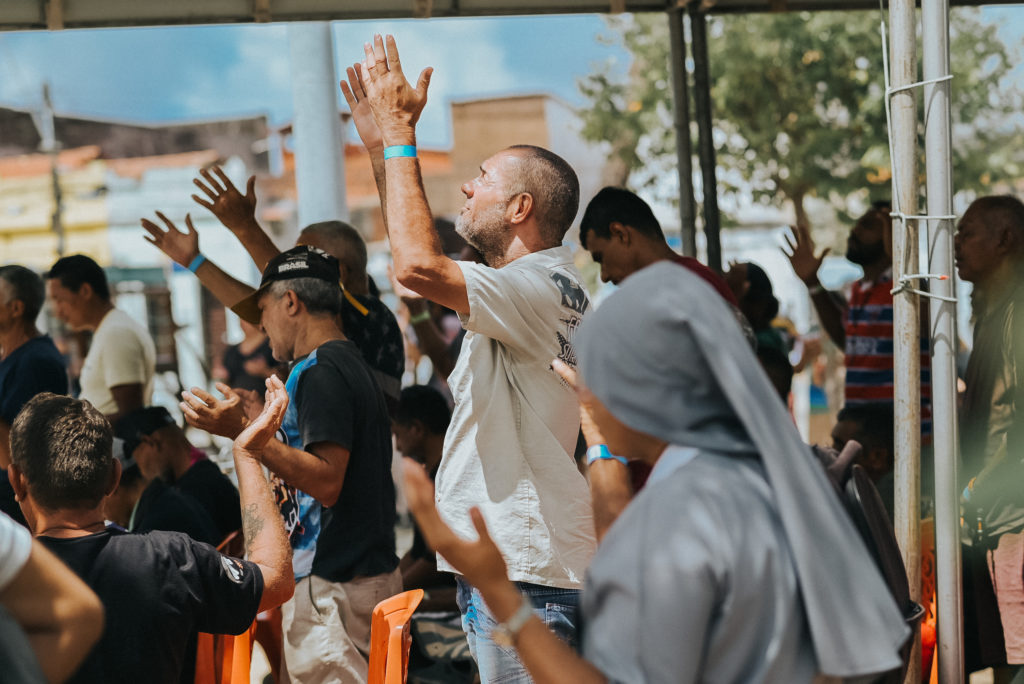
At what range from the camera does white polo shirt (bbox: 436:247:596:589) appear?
279 centimetres

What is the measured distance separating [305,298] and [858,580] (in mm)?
2545

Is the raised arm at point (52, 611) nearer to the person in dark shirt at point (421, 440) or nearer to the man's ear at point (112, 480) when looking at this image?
the man's ear at point (112, 480)

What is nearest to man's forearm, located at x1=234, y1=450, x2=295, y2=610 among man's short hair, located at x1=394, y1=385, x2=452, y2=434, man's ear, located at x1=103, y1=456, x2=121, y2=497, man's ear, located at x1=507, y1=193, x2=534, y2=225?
man's ear, located at x1=103, y1=456, x2=121, y2=497

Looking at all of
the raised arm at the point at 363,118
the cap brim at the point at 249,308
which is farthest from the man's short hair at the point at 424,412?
the raised arm at the point at 363,118

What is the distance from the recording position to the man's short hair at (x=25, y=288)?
527 centimetres

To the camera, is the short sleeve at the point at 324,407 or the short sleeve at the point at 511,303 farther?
the short sleeve at the point at 324,407

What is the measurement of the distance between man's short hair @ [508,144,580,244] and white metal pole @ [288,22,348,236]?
3.76 metres

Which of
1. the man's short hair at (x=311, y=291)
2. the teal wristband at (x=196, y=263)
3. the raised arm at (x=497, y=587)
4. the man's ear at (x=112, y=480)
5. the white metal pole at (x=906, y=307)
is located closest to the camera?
the raised arm at (x=497, y=587)

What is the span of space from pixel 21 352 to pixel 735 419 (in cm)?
437

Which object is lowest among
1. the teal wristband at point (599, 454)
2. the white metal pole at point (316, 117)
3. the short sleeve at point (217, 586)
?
the short sleeve at point (217, 586)

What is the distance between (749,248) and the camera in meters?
20.3

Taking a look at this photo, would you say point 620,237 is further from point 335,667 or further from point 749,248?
point 749,248

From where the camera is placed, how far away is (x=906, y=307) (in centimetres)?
317

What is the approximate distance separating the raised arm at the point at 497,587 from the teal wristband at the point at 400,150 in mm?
1297
